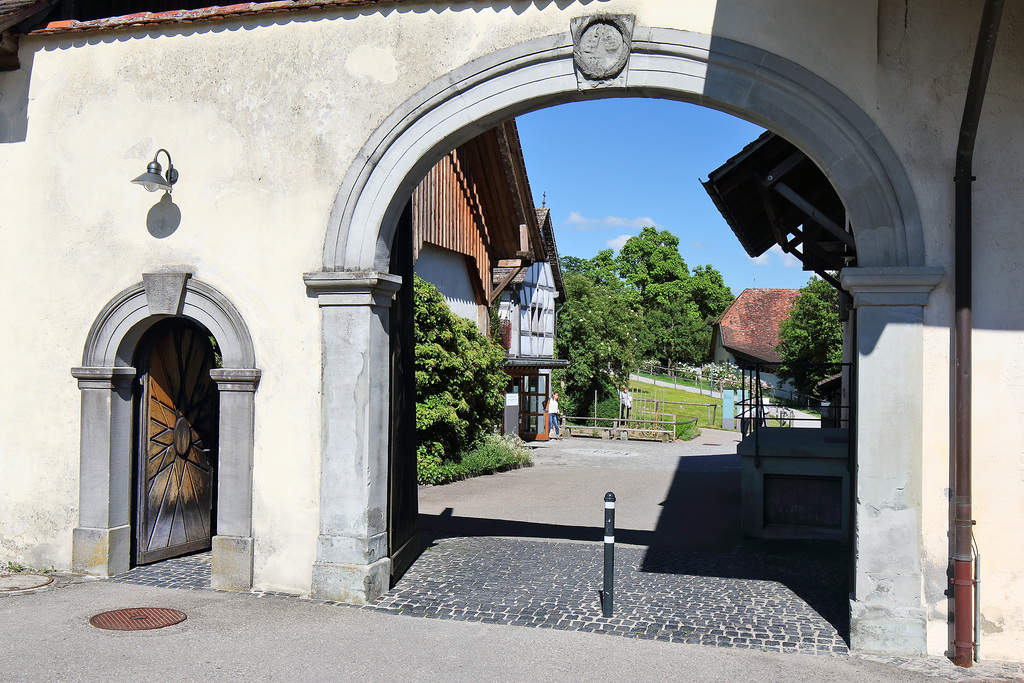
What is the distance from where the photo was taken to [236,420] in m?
7.30

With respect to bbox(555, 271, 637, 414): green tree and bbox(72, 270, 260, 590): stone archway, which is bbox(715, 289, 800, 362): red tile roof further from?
bbox(72, 270, 260, 590): stone archway

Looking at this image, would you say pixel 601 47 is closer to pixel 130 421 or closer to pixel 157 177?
pixel 157 177

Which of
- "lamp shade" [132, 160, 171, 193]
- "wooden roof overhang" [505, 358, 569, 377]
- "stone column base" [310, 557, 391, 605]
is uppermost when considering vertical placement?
"lamp shade" [132, 160, 171, 193]

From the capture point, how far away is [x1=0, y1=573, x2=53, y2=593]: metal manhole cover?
724cm

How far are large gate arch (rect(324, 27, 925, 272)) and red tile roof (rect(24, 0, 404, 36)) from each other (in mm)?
1141

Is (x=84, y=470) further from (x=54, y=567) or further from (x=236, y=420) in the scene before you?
(x=236, y=420)

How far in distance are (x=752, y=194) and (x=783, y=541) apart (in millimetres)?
4107

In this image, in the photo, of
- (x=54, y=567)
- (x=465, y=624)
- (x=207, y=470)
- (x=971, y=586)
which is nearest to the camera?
(x=971, y=586)

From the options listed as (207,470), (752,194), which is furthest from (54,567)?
(752,194)

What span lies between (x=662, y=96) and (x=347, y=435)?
380cm

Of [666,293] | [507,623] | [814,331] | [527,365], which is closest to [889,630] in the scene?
[507,623]

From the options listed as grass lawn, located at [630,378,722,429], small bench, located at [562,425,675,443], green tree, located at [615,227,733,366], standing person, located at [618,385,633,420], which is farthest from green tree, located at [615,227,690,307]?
small bench, located at [562,425,675,443]

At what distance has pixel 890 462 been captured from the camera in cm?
592

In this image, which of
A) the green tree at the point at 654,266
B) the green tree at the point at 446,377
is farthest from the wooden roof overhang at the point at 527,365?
the green tree at the point at 654,266
